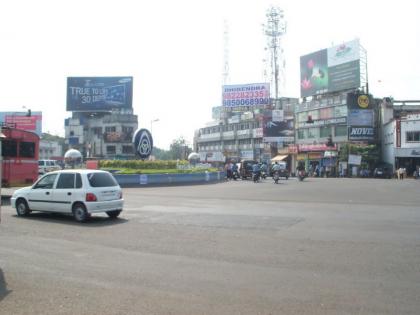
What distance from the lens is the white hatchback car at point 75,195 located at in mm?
13250

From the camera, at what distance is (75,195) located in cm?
1334

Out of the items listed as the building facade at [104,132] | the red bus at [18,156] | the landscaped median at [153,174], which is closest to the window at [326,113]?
the landscaped median at [153,174]

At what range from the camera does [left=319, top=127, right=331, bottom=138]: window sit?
221ft

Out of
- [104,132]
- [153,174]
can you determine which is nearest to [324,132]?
[153,174]

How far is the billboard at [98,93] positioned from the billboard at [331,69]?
28.3 meters

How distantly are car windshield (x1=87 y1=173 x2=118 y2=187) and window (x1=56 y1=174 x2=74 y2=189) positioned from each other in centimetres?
58

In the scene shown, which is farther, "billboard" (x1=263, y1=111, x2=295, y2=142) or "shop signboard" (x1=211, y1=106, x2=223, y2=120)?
"shop signboard" (x1=211, y1=106, x2=223, y2=120)

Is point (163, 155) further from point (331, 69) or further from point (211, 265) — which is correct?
point (211, 265)

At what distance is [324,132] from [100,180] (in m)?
58.5

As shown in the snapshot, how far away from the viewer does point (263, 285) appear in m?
6.50

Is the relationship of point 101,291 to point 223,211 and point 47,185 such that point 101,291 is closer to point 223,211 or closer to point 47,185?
point 47,185

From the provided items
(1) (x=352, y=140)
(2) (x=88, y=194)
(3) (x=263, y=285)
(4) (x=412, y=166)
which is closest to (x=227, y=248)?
(3) (x=263, y=285)

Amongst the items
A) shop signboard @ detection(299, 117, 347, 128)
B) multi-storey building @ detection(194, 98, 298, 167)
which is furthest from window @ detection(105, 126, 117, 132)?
shop signboard @ detection(299, 117, 347, 128)

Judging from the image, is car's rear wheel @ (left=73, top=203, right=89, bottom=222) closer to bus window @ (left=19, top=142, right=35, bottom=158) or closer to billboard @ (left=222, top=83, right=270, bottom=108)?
bus window @ (left=19, top=142, right=35, bottom=158)
